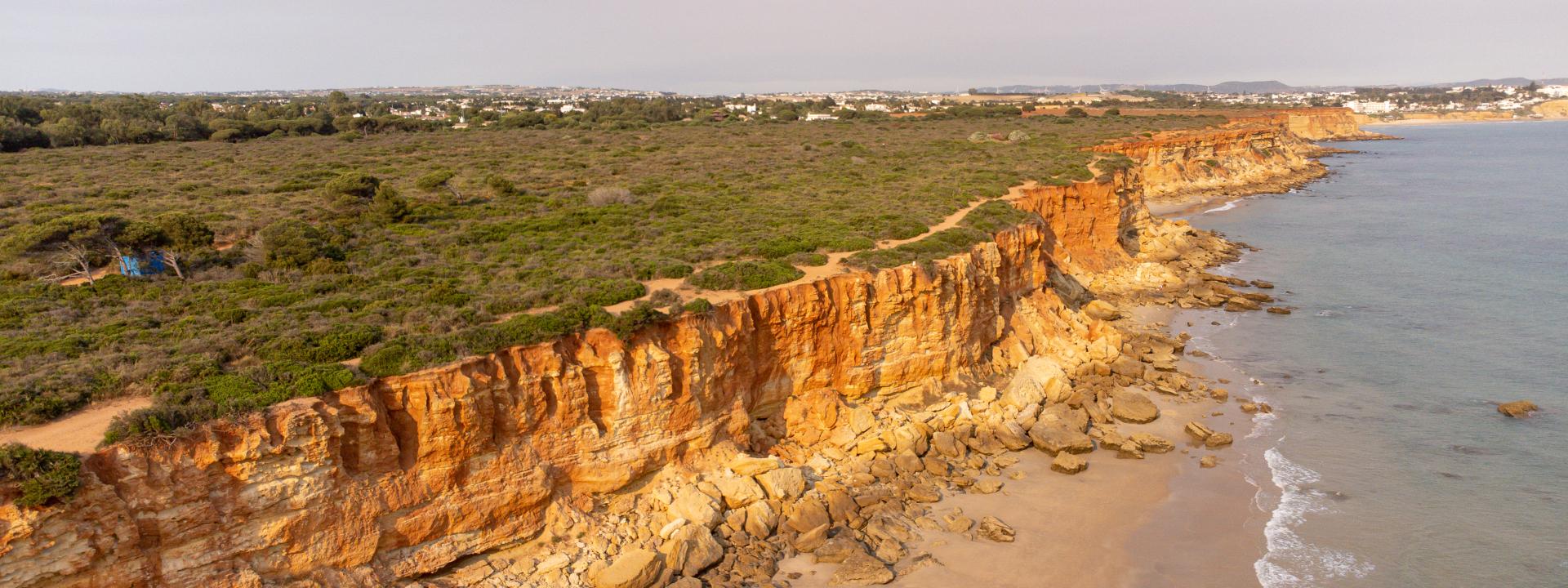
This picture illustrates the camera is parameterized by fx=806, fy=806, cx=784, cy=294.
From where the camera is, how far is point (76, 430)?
11.1 metres

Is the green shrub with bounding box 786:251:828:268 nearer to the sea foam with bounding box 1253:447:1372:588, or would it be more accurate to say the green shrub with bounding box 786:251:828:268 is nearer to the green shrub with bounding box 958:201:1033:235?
the green shrub with bounding box 958:201:1033:235

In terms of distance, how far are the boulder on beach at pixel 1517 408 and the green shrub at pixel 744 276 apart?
19.5 metres

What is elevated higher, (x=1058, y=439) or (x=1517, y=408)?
(x=1517, y=408)

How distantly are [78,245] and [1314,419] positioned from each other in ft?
104

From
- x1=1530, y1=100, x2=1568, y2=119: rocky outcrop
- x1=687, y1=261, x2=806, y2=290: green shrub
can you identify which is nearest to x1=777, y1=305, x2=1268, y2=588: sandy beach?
x1=687, y1=261, x2=806, y2=290: green shrub

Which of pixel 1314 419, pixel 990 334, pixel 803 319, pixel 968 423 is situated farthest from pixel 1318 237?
pixel 803 319

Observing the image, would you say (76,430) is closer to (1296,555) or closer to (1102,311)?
(1296,555)

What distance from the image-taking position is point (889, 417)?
20.1 metres

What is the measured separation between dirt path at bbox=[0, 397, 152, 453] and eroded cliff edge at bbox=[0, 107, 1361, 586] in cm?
53

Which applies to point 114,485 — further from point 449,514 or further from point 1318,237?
point 1318,237

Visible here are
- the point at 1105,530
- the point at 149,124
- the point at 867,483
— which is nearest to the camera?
the point at 1105,530

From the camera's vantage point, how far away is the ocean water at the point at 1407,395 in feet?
52.8

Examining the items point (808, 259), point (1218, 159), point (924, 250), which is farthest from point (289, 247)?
point (1218, 159)

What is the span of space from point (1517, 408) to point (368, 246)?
3175 cm
